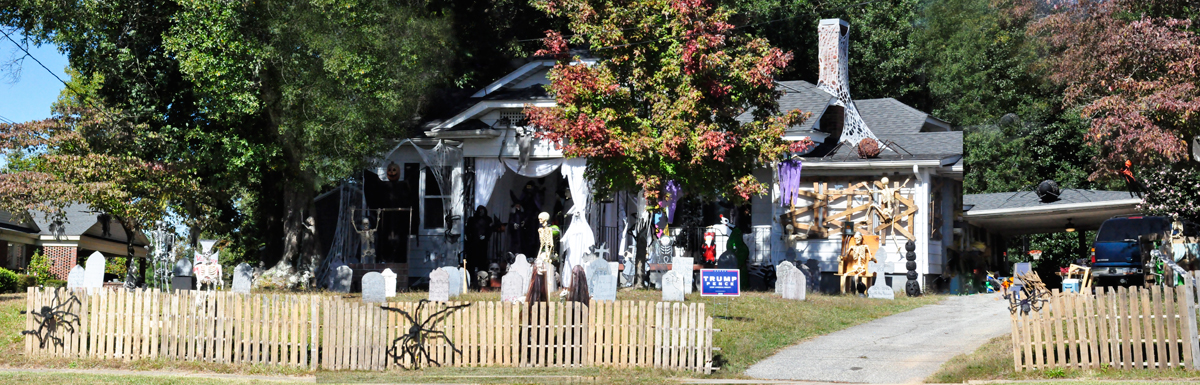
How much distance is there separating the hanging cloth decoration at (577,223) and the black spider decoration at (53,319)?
12.0 metres

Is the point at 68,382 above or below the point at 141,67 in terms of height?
below

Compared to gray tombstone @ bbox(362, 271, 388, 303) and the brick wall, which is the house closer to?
gray tombstone @ bbox(362, 271, 388, 303)

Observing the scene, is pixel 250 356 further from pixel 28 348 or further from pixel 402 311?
pixel 28 348

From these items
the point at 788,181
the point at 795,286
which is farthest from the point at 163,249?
the point at 795,286

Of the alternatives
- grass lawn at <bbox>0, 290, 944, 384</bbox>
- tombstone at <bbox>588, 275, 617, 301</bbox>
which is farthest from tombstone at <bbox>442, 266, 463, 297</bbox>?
tombstone at <bbox>588, 275, 617, 301</bbox>

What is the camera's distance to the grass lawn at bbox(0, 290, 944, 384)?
527 inches

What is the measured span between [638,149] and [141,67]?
11.9 meters

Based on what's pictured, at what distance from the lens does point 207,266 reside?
2230cm

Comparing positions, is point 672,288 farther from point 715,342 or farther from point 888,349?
point 888,349

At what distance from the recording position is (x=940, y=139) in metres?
28.1

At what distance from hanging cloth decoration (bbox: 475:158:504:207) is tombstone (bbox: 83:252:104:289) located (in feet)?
40.4

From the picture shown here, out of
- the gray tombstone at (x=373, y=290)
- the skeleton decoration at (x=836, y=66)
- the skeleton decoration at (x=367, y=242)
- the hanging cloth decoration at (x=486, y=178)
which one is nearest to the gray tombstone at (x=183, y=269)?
the gray tombstone at (x=373, y=290)

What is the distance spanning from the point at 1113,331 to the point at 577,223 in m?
14.9

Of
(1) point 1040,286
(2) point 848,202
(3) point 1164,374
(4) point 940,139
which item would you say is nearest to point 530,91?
(2) point 848,202
